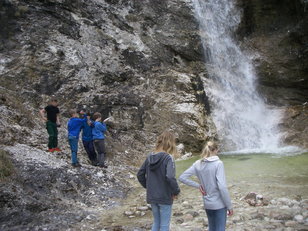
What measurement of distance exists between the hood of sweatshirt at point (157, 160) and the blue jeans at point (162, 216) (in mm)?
528

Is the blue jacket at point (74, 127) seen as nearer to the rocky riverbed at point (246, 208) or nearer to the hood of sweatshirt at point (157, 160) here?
the rocky riverbed at point (246, 208)

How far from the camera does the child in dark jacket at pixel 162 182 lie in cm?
447

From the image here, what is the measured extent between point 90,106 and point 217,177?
1080 centimetres

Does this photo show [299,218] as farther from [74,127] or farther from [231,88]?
[231,88]

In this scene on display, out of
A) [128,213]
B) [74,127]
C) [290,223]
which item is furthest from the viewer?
[74,127]

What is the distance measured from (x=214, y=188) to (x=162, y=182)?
694 millimetres

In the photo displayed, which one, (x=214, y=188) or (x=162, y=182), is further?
(x=162, y=182)

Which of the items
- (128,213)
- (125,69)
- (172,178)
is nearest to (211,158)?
(172,178)

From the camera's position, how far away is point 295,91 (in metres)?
19.0

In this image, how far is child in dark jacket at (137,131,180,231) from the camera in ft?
14.7

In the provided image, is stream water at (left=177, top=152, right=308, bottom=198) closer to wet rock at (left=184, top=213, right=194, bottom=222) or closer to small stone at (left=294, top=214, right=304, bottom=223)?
small stone at (left=294, top=214, right=304, bottom=223)

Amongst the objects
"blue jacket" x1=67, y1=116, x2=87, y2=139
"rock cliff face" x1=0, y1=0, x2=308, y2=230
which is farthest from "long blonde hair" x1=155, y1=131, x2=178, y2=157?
"blue jacket" x1=67, y1=116, x2=87, y2=139

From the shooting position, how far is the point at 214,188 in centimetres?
430

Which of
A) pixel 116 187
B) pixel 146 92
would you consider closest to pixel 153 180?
pixel 116 187
